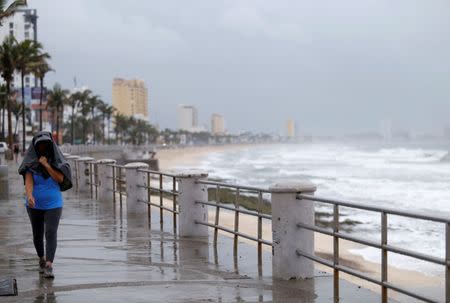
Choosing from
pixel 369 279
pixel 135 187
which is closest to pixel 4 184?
pixel 135 187

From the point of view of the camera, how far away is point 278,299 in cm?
673

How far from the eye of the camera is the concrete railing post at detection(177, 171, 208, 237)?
10.9 metres

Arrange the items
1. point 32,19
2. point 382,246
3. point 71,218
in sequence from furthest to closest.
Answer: point 32,19 → point 71,218 → point 382,246

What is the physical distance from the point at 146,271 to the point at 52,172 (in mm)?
1714

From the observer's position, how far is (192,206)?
10.9 metres

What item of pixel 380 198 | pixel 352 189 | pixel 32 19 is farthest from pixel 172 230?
A: pixel 32 19

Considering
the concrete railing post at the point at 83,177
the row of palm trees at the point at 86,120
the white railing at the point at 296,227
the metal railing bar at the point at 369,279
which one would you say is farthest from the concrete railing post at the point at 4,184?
the row of palm trees at the point at 86,120

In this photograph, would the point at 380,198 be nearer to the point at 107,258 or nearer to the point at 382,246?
the point at 107,258

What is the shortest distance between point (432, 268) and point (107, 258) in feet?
25.3

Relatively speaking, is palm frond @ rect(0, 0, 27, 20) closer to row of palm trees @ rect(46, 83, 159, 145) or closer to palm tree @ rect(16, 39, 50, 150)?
palm tree @ rect(16, 39, 50, 150)

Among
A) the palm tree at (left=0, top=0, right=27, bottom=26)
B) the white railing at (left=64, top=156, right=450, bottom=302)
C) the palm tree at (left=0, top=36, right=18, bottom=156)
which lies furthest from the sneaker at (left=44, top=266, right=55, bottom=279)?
the palm tree at (left=0, top=36, right=18, bottom=156)

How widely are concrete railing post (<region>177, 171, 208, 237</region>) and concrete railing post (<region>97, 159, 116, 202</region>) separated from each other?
22.4 ft

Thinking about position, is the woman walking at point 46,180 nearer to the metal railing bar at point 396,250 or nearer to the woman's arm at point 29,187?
the woman's arm at point 29,187

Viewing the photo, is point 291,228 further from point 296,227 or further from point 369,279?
point 369,279
